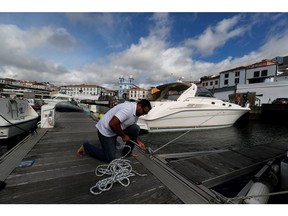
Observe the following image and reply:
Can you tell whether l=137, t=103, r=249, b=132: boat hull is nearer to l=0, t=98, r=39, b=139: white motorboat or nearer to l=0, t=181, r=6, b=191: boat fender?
l=0, t=98, r=39, b=139: white motorboat

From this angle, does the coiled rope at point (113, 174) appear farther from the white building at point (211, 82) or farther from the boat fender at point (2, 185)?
the white building at point (211, 82)

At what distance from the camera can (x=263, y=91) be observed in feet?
82.3

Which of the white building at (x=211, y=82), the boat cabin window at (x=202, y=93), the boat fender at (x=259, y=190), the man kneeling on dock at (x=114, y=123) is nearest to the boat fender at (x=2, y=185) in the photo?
the man kneeling on dock at (x=114, y=123)

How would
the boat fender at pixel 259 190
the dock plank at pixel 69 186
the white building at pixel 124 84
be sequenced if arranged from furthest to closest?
the white building at pixel 124 84
the boat fender at pixel 259 190
the dock plank at pixel 69 186

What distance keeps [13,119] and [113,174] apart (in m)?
6.67

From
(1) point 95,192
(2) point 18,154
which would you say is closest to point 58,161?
(2) point 18,154

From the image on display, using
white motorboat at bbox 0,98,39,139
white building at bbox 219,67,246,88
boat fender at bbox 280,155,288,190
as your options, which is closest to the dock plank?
boat fender at bbox 280,155,288,190

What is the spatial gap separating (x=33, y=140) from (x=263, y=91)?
3066 centimetres

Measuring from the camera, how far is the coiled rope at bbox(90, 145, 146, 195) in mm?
2070

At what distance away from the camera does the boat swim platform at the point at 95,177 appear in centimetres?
189

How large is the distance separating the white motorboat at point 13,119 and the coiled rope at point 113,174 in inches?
178

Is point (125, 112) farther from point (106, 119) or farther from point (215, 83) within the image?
point (215, 83)

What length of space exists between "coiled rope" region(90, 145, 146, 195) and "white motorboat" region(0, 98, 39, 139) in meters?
4.52

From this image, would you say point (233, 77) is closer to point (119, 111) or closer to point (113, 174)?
point (119, 111)
